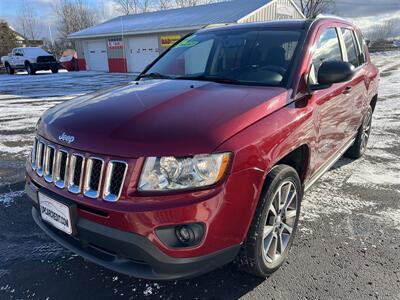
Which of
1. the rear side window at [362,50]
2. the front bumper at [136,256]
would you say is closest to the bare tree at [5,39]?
the rear side window at [362,50]

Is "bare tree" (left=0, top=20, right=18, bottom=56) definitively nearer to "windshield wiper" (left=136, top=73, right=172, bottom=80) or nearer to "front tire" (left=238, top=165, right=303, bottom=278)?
"windshield wiper" (left=136, top=73, right=172, bottom=80)

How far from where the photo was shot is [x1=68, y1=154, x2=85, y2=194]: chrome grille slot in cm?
224

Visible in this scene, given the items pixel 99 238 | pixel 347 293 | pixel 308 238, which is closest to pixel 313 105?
pixel 308 238

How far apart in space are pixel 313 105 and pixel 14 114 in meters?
8.93

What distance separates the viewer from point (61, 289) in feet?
8.55

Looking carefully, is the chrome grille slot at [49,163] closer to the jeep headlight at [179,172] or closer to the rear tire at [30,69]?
the jeep headlight at [179,172]

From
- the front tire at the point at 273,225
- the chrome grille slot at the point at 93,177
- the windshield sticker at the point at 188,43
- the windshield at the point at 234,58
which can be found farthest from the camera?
the windshield sticker at the point at 188,43

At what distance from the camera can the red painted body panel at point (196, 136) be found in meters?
2.05

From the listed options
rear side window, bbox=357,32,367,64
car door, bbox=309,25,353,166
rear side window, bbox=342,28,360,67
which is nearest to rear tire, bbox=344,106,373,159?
rear side window, bbox=357,32,367,64

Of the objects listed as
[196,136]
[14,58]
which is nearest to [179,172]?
[196,136]

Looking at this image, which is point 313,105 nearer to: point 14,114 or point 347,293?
point 347,293

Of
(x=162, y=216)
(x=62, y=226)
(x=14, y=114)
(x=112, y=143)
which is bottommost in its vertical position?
(x=14, y=114)

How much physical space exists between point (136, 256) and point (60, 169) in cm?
78

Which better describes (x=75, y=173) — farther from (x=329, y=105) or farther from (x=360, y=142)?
(x=360, y=142)
